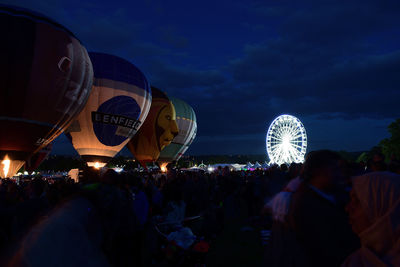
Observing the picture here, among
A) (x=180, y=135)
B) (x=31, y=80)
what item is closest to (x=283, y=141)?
(x=180, y=135)

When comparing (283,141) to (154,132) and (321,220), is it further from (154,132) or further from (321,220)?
(321,220)

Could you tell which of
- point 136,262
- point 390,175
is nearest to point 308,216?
point 390,175

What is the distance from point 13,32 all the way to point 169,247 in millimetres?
14831

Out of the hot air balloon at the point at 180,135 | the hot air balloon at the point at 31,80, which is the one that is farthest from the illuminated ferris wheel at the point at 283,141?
the hot air balloon at the point at 31,80

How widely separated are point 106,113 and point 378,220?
73.7 feet

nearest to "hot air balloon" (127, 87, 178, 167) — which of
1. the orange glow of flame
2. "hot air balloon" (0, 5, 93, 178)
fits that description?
Answer: "hot air balloon" (0, 5, 93, 178)

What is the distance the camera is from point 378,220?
4.91ft

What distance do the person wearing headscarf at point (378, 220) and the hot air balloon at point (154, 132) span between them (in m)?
29.1

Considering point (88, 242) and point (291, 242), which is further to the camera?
point (291, 242)

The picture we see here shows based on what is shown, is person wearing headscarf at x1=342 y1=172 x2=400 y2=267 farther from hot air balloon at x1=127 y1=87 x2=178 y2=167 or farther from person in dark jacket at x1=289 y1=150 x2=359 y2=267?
hot air balloon at x1=127 y1=87 x2=178 y2=167

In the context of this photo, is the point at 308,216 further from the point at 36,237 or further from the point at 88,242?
the point at 36,237

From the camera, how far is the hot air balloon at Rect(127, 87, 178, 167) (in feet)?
99.0

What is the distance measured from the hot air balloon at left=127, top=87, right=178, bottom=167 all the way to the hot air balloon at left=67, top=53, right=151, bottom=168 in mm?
6001

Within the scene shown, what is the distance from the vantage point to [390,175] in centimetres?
156
